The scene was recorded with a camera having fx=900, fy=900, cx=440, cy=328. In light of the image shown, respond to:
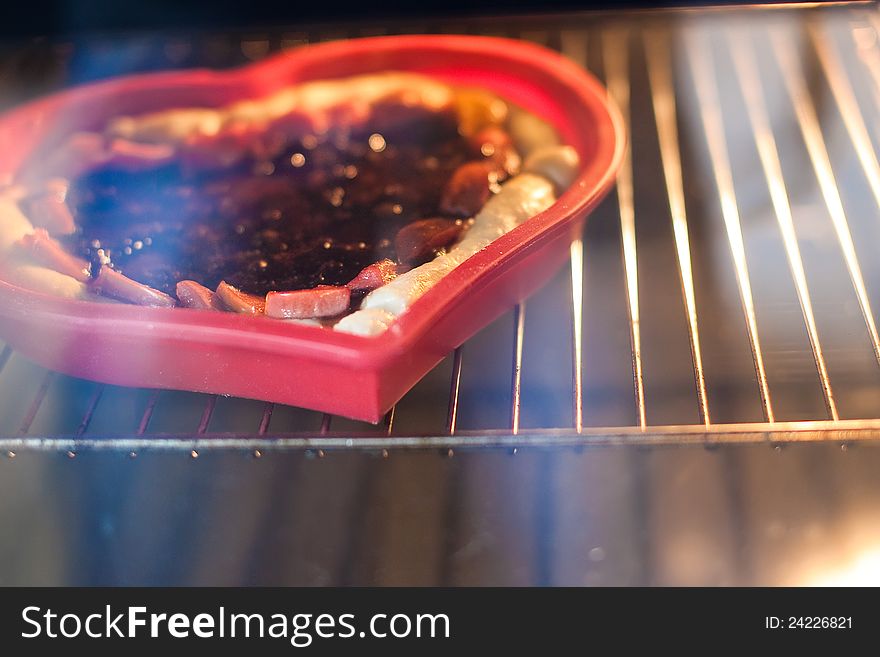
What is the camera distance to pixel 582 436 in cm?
90

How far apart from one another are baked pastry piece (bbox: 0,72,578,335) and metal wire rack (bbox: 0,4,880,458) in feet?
0.40

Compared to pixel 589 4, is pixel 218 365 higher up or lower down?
lower down

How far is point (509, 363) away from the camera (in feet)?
4.28

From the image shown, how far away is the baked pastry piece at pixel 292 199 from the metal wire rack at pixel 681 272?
120mm

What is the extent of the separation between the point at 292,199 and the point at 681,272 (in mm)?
545

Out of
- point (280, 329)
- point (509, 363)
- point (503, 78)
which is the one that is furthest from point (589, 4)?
point (280, 329)

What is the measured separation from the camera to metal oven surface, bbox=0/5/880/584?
1.11m

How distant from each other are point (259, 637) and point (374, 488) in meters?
0.29

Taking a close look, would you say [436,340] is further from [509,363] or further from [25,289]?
[25,289]

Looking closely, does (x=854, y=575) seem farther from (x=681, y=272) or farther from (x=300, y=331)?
(x=300, y=331)

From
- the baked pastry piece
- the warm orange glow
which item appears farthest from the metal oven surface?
the baked pastry piece

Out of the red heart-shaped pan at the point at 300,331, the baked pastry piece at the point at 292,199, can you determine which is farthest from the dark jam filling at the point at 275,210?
the red heart-shaped pan at the point at 300,331

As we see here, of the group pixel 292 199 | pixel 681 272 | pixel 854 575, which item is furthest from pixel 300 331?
pixel 854 575

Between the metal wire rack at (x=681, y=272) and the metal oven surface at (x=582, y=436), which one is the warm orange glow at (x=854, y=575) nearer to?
the metal oven surface at (x=582, y=436)
